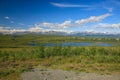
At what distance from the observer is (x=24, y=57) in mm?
27109

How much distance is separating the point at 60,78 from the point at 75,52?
17280 mm

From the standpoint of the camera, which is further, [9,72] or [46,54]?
[46,54]

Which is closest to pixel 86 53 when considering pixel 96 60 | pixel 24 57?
pixel 96 60

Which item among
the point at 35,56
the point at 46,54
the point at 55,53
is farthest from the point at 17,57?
the point at 55,53

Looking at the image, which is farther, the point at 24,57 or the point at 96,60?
the point at 24,57

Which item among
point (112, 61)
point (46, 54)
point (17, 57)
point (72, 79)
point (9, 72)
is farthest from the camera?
point (46, 54)

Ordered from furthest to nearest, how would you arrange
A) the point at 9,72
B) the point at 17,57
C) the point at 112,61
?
the point at 17,57 < the point at 112,61 < the point at 9,72

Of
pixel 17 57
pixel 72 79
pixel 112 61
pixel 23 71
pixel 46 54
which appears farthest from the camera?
pixel 46 54

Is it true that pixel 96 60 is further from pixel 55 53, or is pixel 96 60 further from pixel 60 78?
pixel 60 78

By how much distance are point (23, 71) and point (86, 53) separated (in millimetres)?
16197

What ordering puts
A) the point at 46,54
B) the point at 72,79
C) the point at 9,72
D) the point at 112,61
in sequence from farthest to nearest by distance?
the point at 46,54
the point at 112,61
the point at 9,72
the point at 72,79

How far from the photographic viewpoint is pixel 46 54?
28.7 metres

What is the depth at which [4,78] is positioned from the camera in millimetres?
13266

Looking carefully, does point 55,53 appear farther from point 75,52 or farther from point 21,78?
point 21,78
